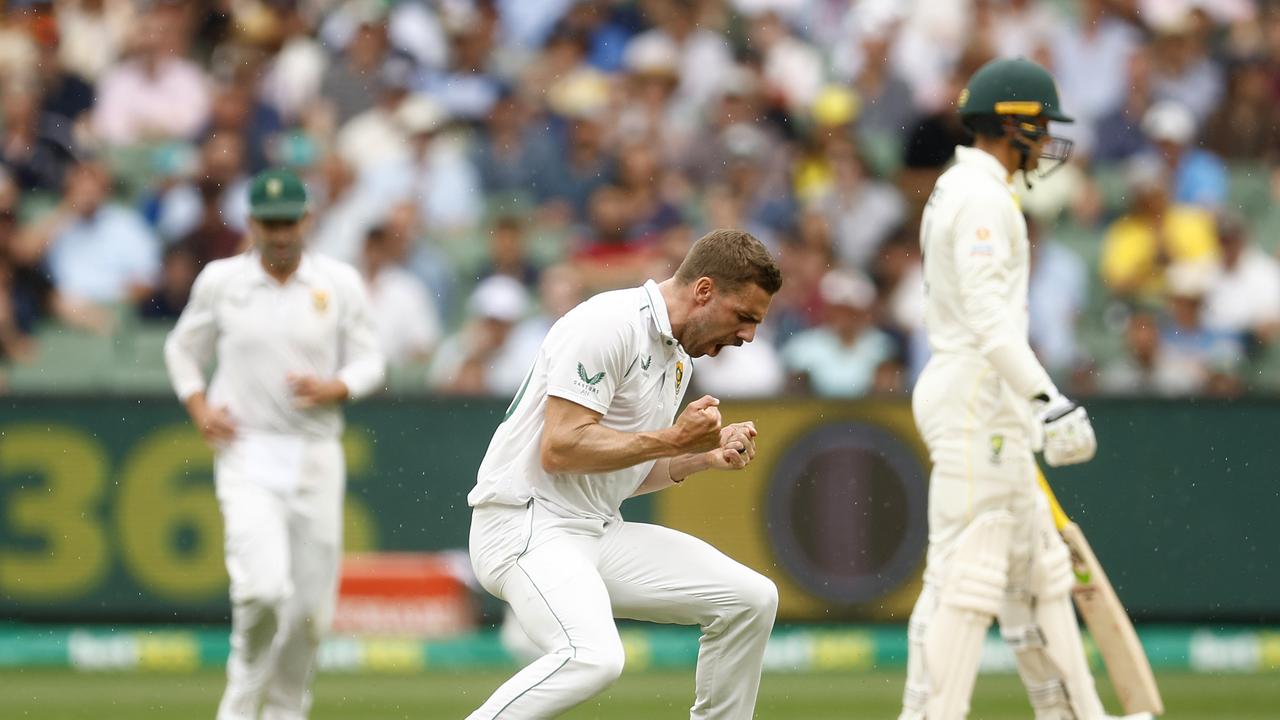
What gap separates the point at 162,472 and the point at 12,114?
408cm

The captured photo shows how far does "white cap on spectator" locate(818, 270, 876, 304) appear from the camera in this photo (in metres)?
11.5

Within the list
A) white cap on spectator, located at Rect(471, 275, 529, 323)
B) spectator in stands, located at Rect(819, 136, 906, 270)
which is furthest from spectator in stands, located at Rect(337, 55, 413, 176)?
spectator in stands, located at Rect(819, 136, 906, 270)

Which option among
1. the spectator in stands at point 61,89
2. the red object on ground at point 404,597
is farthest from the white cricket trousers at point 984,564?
the spectator in stands at point 61,89

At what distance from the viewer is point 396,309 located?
12.2 meters

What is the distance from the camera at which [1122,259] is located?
41.3ft

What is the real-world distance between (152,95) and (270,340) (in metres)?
6.78

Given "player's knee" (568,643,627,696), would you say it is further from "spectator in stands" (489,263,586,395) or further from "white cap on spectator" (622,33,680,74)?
"white cap on spectator" (622,33,680,74)

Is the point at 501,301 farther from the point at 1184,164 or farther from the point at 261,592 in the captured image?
the point at 1184,164

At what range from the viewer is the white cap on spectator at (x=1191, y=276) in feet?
39.3

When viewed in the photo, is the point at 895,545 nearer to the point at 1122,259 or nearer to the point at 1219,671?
the point at 1219,671

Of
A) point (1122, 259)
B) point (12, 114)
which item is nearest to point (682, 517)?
point (1122, 259)

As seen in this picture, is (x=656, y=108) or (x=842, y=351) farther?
(x=656, y=108)

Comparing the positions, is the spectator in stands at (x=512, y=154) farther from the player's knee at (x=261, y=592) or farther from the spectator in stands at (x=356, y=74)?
the player's knee at (x=261, y=592)

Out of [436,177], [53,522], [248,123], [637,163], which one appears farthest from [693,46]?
[53,522]
